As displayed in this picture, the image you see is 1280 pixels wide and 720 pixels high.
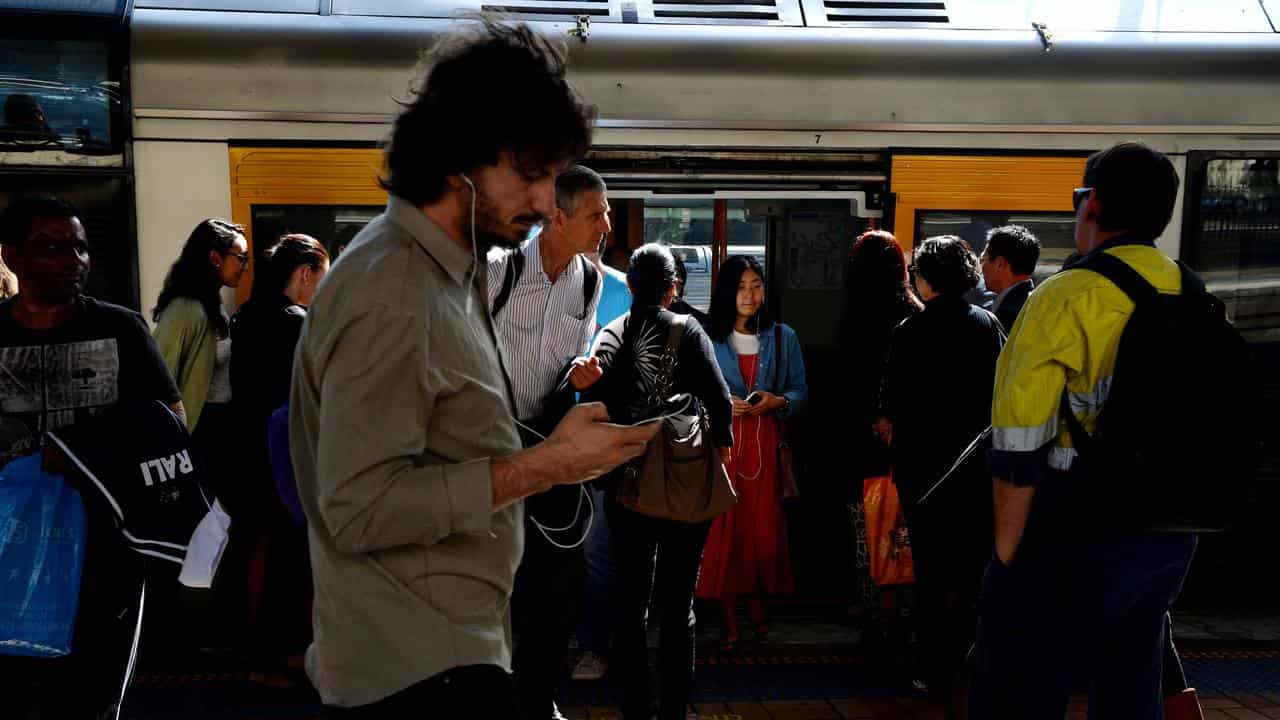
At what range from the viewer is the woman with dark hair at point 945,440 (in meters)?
3.82

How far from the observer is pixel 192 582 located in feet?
8.12

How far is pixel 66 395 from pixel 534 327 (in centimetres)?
124

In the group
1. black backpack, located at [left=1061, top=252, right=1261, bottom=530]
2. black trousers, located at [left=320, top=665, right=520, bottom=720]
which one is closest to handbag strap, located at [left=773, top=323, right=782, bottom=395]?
black backpack, located at [left=1061, top=252, right=1261, bottom=530]

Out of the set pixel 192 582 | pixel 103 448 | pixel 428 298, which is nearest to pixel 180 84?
pixel 103 448

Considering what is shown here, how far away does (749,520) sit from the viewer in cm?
486

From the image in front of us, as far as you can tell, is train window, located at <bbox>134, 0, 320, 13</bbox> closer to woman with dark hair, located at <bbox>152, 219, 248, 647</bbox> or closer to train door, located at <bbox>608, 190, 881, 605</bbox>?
woman with dark hair, located at <bbox>152, 219, 248, 647</bbox>

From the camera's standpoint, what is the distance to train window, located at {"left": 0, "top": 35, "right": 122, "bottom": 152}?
4098 mm

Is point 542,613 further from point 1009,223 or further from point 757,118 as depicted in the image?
point 1009,223

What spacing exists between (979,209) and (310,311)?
3.94m

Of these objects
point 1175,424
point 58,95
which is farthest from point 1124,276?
point 58,95

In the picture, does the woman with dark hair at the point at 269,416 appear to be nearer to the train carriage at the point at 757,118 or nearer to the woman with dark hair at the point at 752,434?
the train carriage at the point at 757,118

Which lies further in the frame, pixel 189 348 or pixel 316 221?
pixel 316 221

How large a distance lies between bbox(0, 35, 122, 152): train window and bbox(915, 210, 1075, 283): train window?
3526 millimetres

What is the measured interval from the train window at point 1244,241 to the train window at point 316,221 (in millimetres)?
3809
